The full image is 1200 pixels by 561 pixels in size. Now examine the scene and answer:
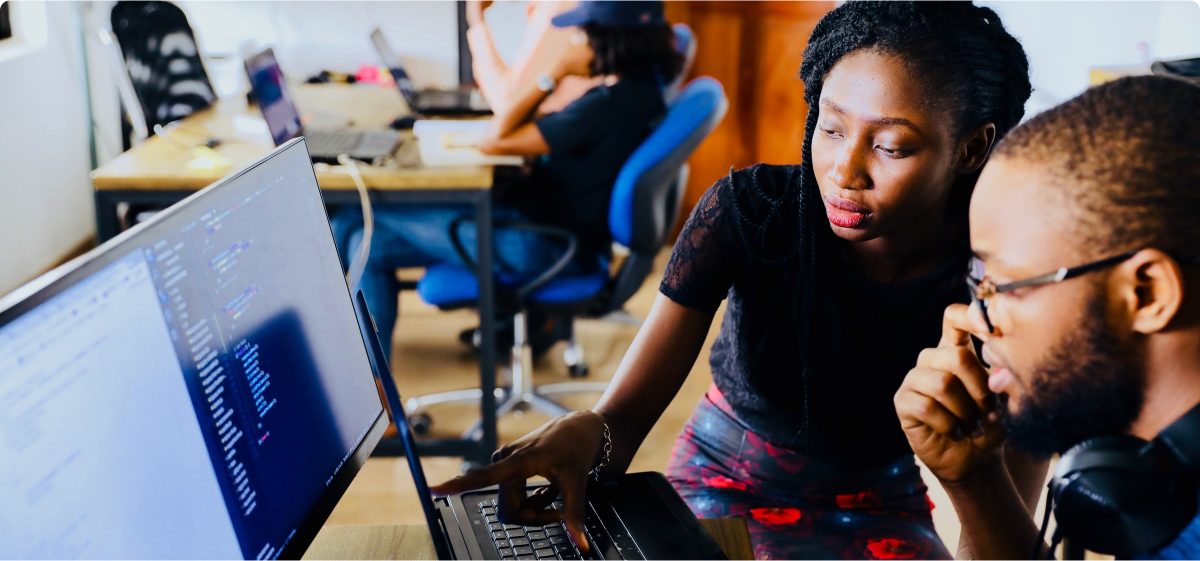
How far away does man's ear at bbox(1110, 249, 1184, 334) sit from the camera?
612 mm

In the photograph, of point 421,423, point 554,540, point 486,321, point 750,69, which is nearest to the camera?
point 554,540

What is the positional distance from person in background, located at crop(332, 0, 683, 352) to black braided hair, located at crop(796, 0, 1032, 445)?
1.10 m

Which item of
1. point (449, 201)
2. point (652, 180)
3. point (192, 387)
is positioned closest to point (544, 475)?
point (192, 387)

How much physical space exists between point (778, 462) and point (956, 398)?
384mm

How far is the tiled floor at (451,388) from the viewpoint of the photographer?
2086 mm

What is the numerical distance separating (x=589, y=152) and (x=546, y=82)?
0.21 meters

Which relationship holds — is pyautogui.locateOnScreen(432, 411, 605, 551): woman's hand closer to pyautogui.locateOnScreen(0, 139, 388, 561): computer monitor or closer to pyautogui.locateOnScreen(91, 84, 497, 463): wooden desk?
pyautogui.locateOnScreen(0, 139, 388, 561): computer monitor

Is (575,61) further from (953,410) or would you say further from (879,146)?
(953,410)

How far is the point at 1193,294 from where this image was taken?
2.07 feet

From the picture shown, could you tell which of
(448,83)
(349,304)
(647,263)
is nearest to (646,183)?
(647,263)

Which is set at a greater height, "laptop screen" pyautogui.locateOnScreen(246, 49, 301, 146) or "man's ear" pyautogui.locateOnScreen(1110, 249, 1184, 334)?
"man's ear" pyautogui.locateOnScreen(1110, 249, 1184, 334)

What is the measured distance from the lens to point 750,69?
12.3 feet

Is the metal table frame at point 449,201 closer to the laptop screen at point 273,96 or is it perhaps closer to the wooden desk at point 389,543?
the laptop screen at point 273,96

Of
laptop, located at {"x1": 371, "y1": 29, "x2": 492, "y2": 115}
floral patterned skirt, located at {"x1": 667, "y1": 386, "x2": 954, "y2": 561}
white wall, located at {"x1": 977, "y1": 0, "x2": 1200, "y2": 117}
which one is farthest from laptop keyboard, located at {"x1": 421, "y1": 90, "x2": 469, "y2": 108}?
floral patterned skirt, located at {"x1": 667, "y1": 386, "x2": 954, "y2": 561}
